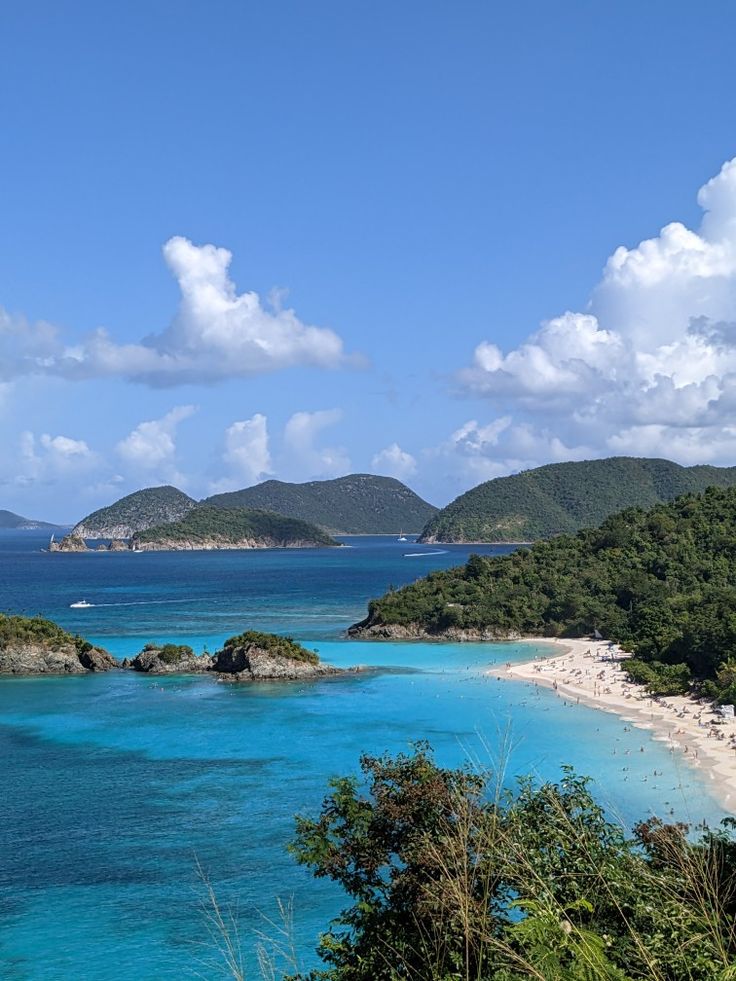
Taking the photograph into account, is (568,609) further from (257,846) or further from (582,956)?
(582,956)

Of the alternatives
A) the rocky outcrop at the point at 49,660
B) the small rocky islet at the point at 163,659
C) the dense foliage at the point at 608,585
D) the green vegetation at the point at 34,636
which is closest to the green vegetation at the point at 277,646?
the small rocky islet at the point at 163,659

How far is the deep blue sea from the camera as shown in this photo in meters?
22.2

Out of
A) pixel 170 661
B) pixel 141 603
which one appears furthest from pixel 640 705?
pixel 141 603

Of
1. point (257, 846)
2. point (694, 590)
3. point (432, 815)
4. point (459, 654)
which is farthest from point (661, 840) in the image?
point (694, 590)

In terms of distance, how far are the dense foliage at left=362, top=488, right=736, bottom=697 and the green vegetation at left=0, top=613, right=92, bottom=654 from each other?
28.1 meters

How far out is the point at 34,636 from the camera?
62562mm

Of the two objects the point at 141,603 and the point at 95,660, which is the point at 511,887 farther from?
the point at 141,603

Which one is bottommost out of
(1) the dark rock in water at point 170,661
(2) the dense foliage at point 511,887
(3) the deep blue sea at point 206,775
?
(3) the deep blue sea at point 206,775

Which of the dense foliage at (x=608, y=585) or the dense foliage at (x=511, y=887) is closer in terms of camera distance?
the dense foliage at (x=511, y=887)

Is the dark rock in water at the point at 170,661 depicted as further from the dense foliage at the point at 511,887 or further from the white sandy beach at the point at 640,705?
the dense foliage at the point at 511,887

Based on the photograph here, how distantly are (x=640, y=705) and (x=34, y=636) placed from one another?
1632 inches

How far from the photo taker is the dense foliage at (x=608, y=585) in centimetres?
6656

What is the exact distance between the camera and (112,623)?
3440 inches

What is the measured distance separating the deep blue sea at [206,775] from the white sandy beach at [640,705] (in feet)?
3.83
